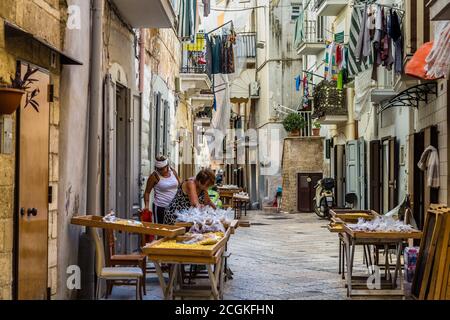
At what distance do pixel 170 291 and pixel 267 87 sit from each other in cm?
2846

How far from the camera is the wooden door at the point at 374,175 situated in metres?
19.4

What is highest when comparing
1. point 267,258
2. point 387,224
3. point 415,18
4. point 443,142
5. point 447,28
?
point 415,18

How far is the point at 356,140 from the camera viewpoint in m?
22.4

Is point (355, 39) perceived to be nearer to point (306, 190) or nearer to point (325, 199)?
point (325, 199)

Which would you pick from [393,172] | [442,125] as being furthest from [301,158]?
[442,125]

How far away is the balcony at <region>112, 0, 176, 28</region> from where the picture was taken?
10469 millimetres

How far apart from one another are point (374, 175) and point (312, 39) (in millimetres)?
11271

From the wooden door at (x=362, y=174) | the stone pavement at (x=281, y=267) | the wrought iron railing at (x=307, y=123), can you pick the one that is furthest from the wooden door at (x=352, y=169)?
the wrought iron railing at (x=307, y=123)

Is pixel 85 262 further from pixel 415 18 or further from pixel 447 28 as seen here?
pixel 415 18

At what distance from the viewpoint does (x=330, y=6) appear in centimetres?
2509

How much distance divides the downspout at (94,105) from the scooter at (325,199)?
17.1 m

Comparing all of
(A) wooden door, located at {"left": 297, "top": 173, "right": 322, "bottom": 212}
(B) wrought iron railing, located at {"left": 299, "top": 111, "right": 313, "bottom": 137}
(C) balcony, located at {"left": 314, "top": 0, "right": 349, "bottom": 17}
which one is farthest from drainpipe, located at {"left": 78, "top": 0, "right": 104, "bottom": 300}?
(B) wrought iron railing, located at {"left": 299, "top": 111, "right": 313, "bottom": 137}

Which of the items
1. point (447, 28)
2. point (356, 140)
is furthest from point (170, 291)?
point (356, 140)

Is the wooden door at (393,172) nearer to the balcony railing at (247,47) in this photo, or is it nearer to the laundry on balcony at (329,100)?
the laundry on balcony at (329,100)
